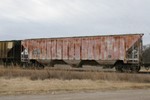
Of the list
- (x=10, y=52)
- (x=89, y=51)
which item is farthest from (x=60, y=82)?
(x=10, y=52)

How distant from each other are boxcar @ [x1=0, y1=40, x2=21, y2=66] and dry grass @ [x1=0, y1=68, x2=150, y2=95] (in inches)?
612

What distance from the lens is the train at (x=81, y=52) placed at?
3086cm

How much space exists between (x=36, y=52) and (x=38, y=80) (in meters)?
17.6

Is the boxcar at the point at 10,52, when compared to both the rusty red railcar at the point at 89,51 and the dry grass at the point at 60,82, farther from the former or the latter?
the dry grass at the point at 60,82

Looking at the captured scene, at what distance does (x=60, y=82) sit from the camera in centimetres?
1934

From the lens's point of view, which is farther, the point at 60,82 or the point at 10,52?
the point at 10,52

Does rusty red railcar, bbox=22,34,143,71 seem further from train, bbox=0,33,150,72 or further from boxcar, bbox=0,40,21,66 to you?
boxcar, bbox=0,40,21,66

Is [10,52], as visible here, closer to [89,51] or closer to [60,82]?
[89,51]

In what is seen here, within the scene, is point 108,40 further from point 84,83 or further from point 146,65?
point 84,83

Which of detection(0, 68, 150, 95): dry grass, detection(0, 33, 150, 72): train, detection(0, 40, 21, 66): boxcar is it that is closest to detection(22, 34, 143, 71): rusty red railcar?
detection(0, 33, 150, 72): train

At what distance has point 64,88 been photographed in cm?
1686

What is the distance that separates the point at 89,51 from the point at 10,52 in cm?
1066

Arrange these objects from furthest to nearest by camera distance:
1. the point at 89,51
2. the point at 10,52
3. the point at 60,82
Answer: the point at 10,52 < the point at 89,51 < the point at 60,82

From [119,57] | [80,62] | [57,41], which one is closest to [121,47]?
[119,57]
